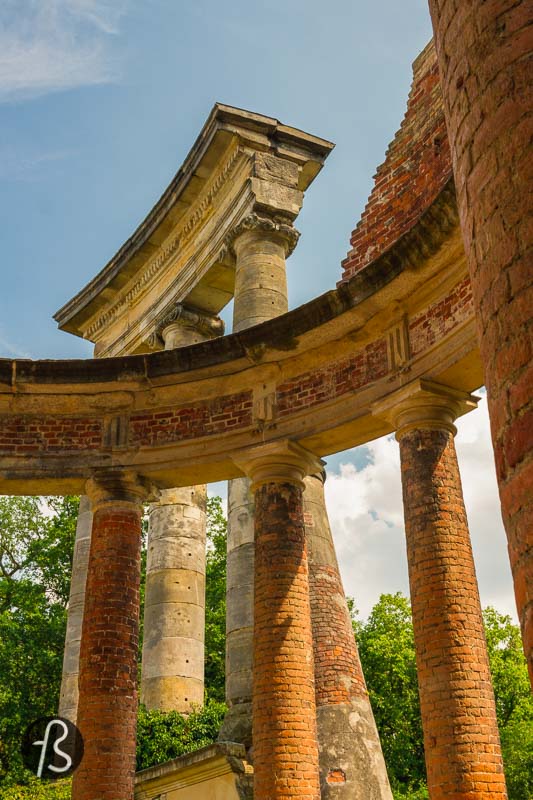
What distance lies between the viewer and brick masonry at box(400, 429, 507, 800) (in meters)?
11.3

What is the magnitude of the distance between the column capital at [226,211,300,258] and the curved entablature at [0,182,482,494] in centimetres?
719

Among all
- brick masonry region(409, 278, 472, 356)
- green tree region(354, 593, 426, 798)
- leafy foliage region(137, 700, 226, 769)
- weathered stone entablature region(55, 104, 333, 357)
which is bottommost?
leafy foliage region(137, 700, 226, 769)

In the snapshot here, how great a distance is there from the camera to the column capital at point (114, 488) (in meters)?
15.9

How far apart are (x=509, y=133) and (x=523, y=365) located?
3.72 ft

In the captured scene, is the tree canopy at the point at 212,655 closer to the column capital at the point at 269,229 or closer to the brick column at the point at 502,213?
the column capital at the point at 269,229

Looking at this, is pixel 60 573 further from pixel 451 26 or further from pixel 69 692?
pixel 451 26

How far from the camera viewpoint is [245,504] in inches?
769

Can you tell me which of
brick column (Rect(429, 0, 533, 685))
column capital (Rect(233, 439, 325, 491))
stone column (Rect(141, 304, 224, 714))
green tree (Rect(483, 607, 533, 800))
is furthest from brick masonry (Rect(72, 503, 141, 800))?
green tree (Rect(483, 607, 533, 800))

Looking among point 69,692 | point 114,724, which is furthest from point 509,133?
point 69,692

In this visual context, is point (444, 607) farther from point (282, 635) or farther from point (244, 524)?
point (244, 524)

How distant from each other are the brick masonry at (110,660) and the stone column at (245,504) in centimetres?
310

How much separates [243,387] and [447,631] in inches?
233

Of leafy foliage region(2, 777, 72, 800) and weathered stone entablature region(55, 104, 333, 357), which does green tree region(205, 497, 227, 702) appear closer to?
leafy foliage region(2, 777, 72, 800)

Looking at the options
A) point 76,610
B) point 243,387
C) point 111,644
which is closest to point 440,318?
point 243,387
